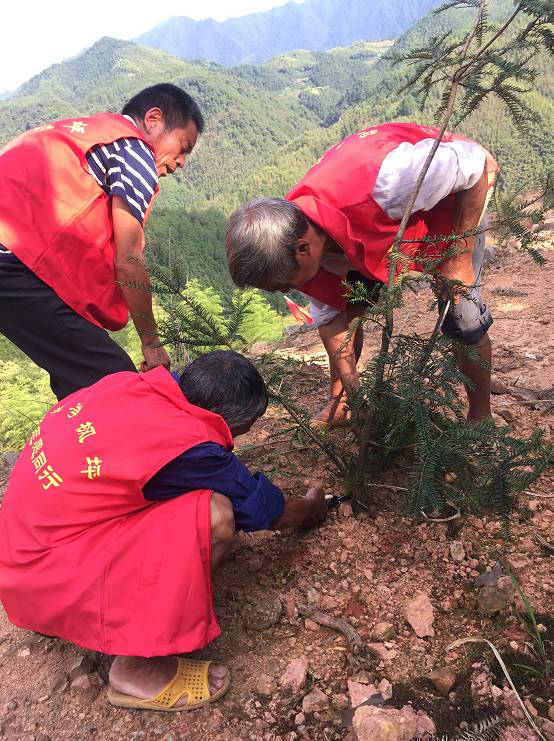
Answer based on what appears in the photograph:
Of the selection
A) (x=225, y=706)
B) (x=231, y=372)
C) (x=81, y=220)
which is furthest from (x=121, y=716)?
(x=81, y=220)

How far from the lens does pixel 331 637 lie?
5.42 ft

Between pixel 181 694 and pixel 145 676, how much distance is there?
0.40 ft

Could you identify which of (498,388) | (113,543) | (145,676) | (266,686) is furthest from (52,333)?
(498,388)

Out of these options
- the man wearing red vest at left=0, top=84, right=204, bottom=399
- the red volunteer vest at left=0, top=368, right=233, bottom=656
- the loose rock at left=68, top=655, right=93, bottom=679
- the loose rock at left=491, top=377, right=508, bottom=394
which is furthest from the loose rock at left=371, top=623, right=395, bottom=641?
the loose rock at left=491, top=377, right=508, bottom=394

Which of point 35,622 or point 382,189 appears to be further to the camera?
point 382,189

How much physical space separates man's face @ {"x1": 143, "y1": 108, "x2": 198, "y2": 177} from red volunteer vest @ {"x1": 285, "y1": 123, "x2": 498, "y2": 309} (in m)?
0.73

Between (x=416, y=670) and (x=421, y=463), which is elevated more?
(x=421, y=463)

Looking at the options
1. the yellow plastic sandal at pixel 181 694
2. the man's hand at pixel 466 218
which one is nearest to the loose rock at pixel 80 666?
the yellow plastic sandal at pixel 181 694

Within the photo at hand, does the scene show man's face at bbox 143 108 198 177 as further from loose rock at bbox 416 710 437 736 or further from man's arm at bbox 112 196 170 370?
loose rock at bbox 416 710 437 736

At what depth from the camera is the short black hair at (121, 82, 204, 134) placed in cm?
222

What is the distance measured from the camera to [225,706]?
4.86 feet

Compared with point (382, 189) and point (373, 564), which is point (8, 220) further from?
point (373, 564)

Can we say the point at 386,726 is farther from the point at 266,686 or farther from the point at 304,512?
the point at 304,512

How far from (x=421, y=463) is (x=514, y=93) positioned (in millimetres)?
1149
